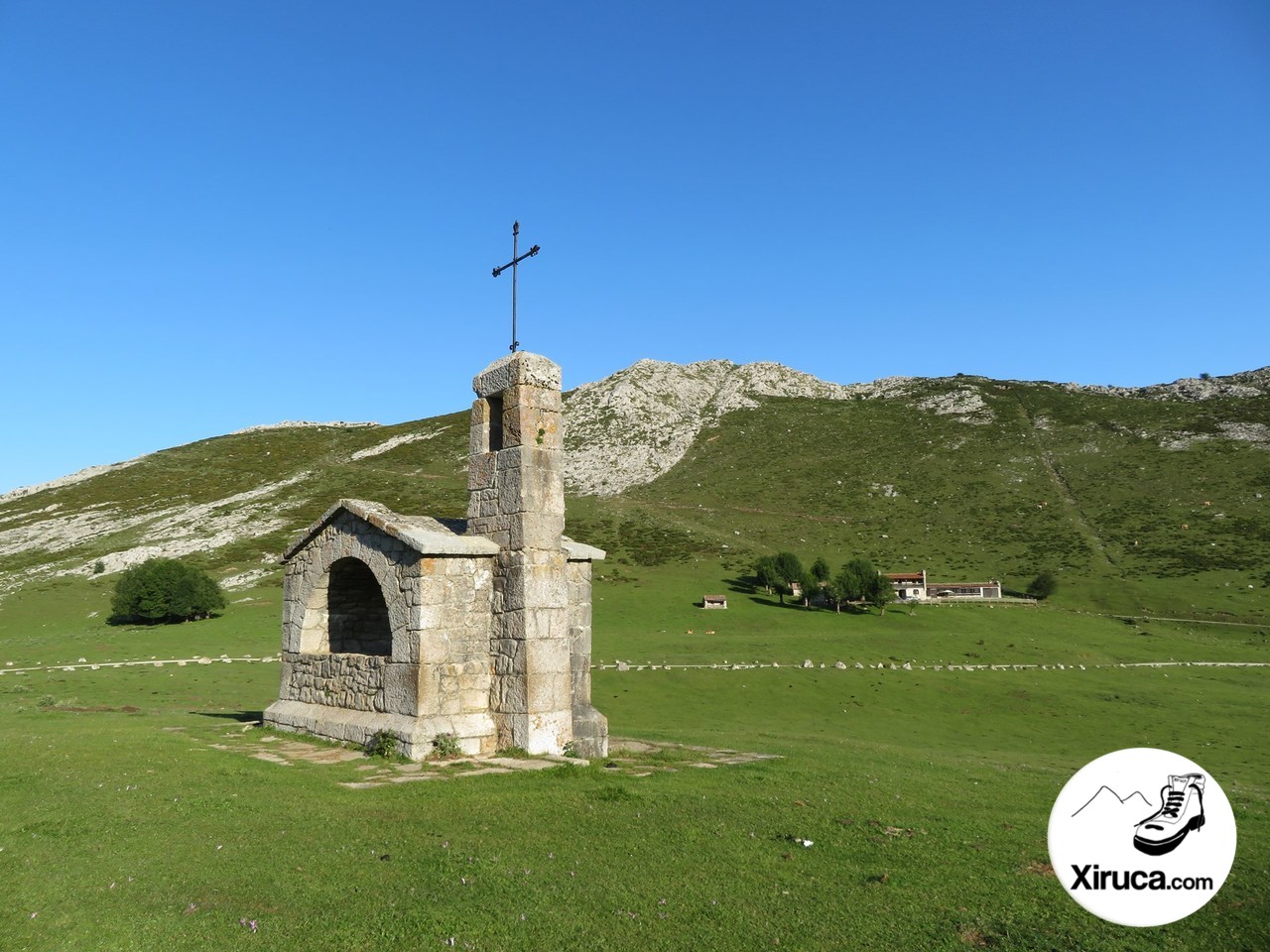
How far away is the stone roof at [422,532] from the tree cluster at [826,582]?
145 feet

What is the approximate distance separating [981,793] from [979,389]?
128678mm

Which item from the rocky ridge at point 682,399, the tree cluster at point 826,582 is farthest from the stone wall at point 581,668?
the rocky ridge at point 682,399

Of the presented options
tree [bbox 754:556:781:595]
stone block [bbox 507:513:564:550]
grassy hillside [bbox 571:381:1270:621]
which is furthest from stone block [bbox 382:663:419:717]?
grassy hillside [bbox 571:381:1270:621]

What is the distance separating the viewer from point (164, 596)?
50.8m

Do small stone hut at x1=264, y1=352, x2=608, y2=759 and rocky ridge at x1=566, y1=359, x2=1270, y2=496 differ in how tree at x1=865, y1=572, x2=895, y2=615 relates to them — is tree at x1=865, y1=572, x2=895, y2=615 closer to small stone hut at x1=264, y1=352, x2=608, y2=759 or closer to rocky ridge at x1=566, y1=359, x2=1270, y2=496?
small stone hut at x1=264, y1=352, x2=608, y2=759

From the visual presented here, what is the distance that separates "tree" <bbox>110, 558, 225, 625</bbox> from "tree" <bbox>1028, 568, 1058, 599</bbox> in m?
57.0

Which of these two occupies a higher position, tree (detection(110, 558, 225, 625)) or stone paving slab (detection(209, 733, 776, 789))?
tree (detection(110, 558, 225, 625))

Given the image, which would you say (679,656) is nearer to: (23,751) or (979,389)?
(23,751)

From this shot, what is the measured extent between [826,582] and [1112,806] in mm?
53379

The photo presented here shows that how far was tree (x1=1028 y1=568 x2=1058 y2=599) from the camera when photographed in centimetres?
6262

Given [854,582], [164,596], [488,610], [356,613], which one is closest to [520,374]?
[488,610]

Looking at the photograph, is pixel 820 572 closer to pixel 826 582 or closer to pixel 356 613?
pixel 826 582

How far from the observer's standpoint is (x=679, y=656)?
4175 centimetres

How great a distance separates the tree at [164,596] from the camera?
167 feet
